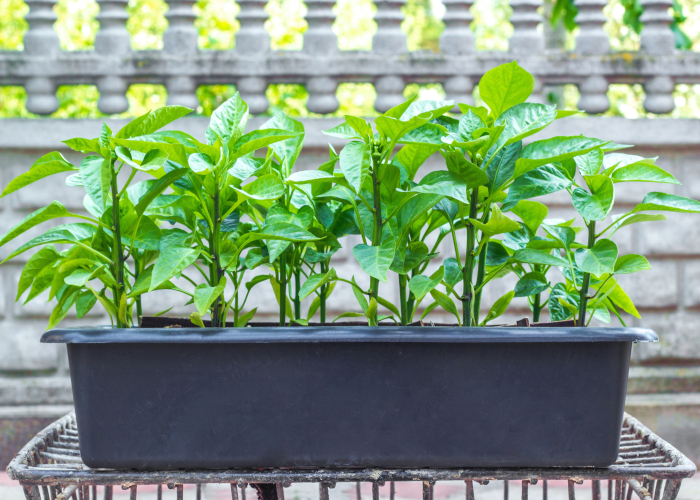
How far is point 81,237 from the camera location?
1.86 ft

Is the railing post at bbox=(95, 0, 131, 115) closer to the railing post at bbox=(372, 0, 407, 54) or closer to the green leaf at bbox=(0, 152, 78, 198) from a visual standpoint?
the railing post at bbox=(372, 0, 407, 54)

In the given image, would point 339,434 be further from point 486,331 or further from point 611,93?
point 611,93

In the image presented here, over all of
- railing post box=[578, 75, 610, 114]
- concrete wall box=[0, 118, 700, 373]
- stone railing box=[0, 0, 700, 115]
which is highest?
stone railing box=[0, 0, 700, 115]

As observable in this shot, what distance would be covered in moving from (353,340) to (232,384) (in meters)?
0.11

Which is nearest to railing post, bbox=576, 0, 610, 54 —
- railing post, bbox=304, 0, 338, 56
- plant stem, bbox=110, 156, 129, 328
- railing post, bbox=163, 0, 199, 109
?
railing post, bbox=304, 0, 338, 56

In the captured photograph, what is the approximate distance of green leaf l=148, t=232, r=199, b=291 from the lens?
47 cm

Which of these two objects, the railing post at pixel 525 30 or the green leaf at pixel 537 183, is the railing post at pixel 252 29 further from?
the green leaf at pixel 537 183

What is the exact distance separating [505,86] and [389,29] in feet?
4.76

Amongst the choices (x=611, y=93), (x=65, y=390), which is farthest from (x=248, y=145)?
(x=611, y=93)

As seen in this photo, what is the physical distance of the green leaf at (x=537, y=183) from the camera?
0.50 meters

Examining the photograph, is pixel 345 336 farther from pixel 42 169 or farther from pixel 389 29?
pixel 389 29

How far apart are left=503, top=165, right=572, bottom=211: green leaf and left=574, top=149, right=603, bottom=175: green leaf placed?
0.07 ft

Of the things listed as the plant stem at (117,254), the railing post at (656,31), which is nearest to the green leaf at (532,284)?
the plant stem at (117,254)

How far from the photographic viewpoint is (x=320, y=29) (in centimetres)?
181
